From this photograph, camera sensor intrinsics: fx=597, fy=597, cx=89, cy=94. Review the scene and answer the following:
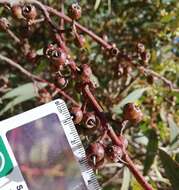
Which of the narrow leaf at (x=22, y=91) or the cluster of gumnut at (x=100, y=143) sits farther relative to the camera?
the narrow leaf at (x=22, y=91)

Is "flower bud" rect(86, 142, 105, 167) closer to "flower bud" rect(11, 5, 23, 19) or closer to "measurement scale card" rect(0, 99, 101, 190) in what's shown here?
"measurement scale card" rect(0, 99, 101, 190)

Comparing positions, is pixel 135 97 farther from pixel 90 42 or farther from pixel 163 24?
pixel 90 42

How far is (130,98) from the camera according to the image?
7.67 feet

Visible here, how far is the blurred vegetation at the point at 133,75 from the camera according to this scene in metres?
2.30

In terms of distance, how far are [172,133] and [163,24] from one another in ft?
2.18

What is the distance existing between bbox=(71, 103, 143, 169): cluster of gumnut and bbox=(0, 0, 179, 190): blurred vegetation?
0.49 meters

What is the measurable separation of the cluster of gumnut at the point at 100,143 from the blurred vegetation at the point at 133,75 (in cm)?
49

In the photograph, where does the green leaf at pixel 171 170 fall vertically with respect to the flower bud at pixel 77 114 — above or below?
below

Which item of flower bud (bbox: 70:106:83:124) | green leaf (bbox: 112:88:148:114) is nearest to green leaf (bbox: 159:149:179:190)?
flower bud (bbox: 70:106:83:124)

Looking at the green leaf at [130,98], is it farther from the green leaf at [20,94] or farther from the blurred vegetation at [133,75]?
the green leaf at [20,94]

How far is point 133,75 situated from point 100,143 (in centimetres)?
112

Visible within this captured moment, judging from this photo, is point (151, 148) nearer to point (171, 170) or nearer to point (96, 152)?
point (171, 170)

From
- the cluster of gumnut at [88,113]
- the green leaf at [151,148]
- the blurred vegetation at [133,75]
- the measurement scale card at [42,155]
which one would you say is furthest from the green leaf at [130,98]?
the measurement scale card at [42,155]

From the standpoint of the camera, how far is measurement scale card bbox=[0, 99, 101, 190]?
1.41m
